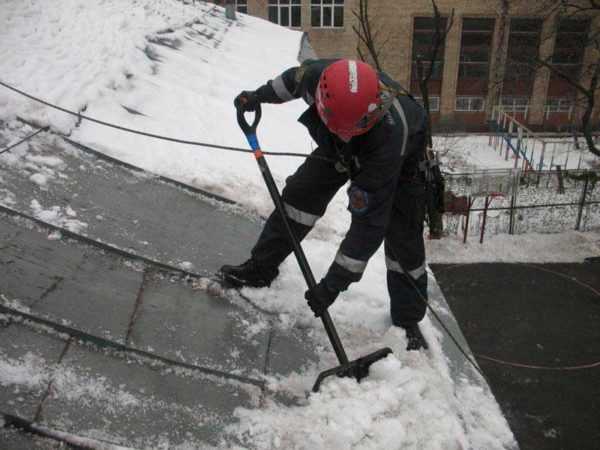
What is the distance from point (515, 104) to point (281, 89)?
26.6 meters

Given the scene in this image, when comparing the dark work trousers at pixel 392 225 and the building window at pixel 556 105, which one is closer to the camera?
the dark work trousers at pixel 392 225

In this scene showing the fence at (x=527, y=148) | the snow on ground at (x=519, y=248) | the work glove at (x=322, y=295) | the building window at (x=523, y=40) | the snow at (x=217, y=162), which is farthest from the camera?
the building window at (x=523, y=40)

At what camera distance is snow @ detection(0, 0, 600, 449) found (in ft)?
7.47

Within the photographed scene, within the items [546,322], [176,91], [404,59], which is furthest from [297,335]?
[404,59]

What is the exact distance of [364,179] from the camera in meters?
2.41

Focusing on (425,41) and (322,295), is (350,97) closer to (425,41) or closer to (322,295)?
(322,295)

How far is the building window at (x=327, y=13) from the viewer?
25234 millimetres

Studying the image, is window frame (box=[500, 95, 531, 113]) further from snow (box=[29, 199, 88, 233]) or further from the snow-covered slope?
snow (box=[29, 199, 88, 233])

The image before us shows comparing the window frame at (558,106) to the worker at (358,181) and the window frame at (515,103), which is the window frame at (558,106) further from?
the worker at (358,181)

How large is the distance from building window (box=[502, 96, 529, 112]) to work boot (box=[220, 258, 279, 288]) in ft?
86.4

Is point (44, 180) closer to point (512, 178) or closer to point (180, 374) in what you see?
point (180, 374)

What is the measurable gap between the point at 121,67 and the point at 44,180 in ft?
6.68

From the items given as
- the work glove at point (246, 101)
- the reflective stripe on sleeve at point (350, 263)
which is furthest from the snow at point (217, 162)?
the work glove at point (246, 101)

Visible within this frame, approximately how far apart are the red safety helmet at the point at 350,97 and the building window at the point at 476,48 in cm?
2571
